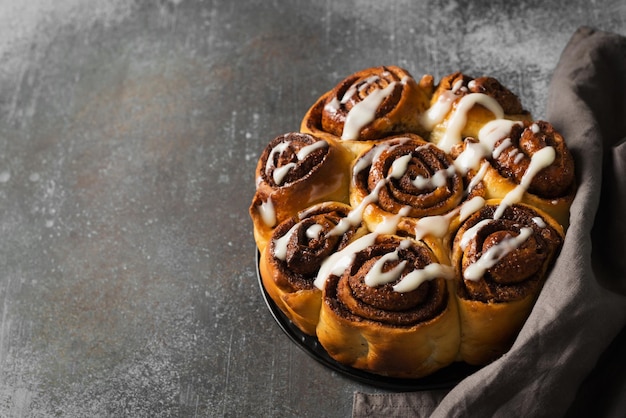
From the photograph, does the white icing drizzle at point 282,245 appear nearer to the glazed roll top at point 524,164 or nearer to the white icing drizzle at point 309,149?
the white icing drizzle at point 309,149

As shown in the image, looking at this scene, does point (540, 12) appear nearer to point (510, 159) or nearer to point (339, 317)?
point (510, 159)

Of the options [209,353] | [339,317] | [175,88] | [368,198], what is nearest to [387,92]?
[368,198]

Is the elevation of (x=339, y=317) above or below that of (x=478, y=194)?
below

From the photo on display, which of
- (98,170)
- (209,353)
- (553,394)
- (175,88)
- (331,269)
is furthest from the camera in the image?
(175,88)

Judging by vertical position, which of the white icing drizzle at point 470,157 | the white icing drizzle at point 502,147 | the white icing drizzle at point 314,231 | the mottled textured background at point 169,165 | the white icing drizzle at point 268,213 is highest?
the white icing drizzle at point 502,147

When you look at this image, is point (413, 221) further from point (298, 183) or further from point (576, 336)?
point (576, 336)

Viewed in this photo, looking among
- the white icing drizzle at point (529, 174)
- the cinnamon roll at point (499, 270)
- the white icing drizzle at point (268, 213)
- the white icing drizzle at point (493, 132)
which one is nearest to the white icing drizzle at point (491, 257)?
the cinnamon roll at point (499, 270)
